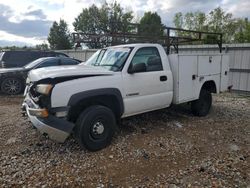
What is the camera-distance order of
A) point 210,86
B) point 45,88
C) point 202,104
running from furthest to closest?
point 210,86
point 202,104
point 45,88

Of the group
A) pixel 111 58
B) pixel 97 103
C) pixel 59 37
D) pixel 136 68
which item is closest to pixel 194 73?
pixel 136 68

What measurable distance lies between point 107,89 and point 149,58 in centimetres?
140

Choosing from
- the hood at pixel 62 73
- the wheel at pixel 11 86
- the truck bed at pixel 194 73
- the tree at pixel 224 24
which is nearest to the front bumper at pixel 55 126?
the hood at pixel 62 73

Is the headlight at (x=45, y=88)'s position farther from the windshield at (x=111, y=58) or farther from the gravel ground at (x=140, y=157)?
the windshield at (x=111, y=58)

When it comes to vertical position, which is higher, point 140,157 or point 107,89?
point 107,89

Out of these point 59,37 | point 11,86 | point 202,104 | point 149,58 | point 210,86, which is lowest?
point 202,104

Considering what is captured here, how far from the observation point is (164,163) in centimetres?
402

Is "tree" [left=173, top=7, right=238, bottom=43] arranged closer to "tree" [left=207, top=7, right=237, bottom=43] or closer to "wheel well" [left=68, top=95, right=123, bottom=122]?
"tree" [left=207, top=7, right=237, bottom=43]

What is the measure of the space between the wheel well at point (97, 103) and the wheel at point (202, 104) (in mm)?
2627

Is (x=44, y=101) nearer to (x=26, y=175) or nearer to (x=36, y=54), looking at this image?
(x=26, y=175)

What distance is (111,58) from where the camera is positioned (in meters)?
5.11

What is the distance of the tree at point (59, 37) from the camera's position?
130 ft

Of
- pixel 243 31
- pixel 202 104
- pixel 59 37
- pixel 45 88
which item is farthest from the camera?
pixel 59 37

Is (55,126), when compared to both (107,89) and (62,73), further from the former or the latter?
(107,89)
